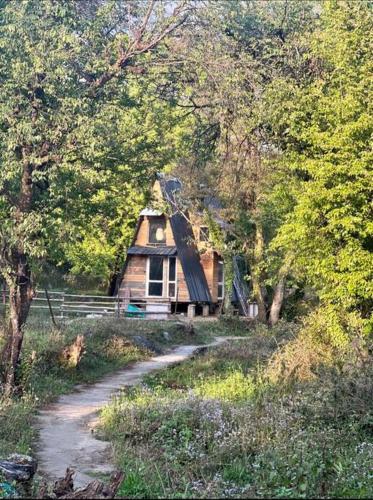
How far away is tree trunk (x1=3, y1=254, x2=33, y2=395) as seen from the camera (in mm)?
13484

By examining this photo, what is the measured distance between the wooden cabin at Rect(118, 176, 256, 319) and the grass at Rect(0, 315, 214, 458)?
8.76m

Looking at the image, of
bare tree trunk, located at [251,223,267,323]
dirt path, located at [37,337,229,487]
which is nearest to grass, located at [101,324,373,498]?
dirt path, located at [37,337,229,487]

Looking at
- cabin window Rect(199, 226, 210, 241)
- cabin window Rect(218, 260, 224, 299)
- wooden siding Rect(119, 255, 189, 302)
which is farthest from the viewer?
cabin window Rect(218, 260, 224, 299)

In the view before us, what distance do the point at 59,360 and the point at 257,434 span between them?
9006 millimetres

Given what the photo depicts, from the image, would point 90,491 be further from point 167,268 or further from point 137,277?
point 137,277

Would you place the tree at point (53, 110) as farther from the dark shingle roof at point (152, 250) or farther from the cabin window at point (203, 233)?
the dark shingle roof at point (152, 250)

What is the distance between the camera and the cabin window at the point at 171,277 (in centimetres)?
3772

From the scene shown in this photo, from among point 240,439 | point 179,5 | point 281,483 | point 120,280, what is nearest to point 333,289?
point 179,5

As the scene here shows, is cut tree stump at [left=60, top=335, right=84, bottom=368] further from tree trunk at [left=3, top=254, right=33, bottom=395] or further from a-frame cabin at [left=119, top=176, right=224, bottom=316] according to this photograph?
a-frame cabin at [left=119, top=176, right=224, bottom=316]

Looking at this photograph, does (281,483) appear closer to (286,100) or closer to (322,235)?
Answer: (322,235)

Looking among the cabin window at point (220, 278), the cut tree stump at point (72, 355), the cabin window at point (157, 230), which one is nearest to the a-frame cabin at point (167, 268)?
the cabin window at point (157, 230)

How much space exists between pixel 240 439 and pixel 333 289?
8.38 meters

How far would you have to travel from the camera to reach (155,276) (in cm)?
3819

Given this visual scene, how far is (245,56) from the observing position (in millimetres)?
14430
